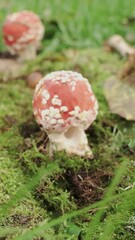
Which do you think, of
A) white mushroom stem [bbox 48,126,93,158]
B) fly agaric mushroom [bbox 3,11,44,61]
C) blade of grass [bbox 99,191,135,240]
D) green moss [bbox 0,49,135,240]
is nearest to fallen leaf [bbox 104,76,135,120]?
green moss [bbox 0,49,135,240]

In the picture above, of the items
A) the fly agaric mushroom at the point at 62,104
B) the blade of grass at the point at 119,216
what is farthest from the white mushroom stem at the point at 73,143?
the blade of grass at the point at 119,216

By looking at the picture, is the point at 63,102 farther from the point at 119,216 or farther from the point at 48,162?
the point at 119,216

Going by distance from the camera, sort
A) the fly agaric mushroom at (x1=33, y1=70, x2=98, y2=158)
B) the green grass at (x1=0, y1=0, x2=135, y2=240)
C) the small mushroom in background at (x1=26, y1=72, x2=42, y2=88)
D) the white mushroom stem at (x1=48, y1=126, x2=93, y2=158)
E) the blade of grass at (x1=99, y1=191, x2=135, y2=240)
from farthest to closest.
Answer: the small mushroom in background at (x1=26, y1=72, x2=42, y2=88) < the white mushroom stem at (x1=48, y1=126, x2=93, y2=158) < the fly agaric mushroom at (x1=33, y1=70, x2=98, y2=158) < the green grass at (x1=0, y1=0, x2=135, y2=240) < the blade of grass at (x1=99, y1=191, x2=135, y2=240)

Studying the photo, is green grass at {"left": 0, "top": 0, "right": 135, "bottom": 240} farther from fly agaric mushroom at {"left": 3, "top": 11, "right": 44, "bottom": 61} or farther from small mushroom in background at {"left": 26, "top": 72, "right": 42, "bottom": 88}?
fly agaric mushroom at {"left": 3, "top": 11, "right": 44, "bottom": 61}

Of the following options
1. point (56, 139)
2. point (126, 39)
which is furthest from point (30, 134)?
point (126, 39)

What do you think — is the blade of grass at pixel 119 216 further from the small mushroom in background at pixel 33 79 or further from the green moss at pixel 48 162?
the small mushroom in background at pixel 33 79

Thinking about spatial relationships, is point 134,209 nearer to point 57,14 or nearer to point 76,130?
point 76,130

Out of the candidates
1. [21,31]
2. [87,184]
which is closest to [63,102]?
[87,184]

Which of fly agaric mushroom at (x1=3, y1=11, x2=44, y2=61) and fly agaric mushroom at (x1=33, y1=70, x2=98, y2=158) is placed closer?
fly agaric mushroom at (x1=33, y1=70, x2=98, y2=158)
